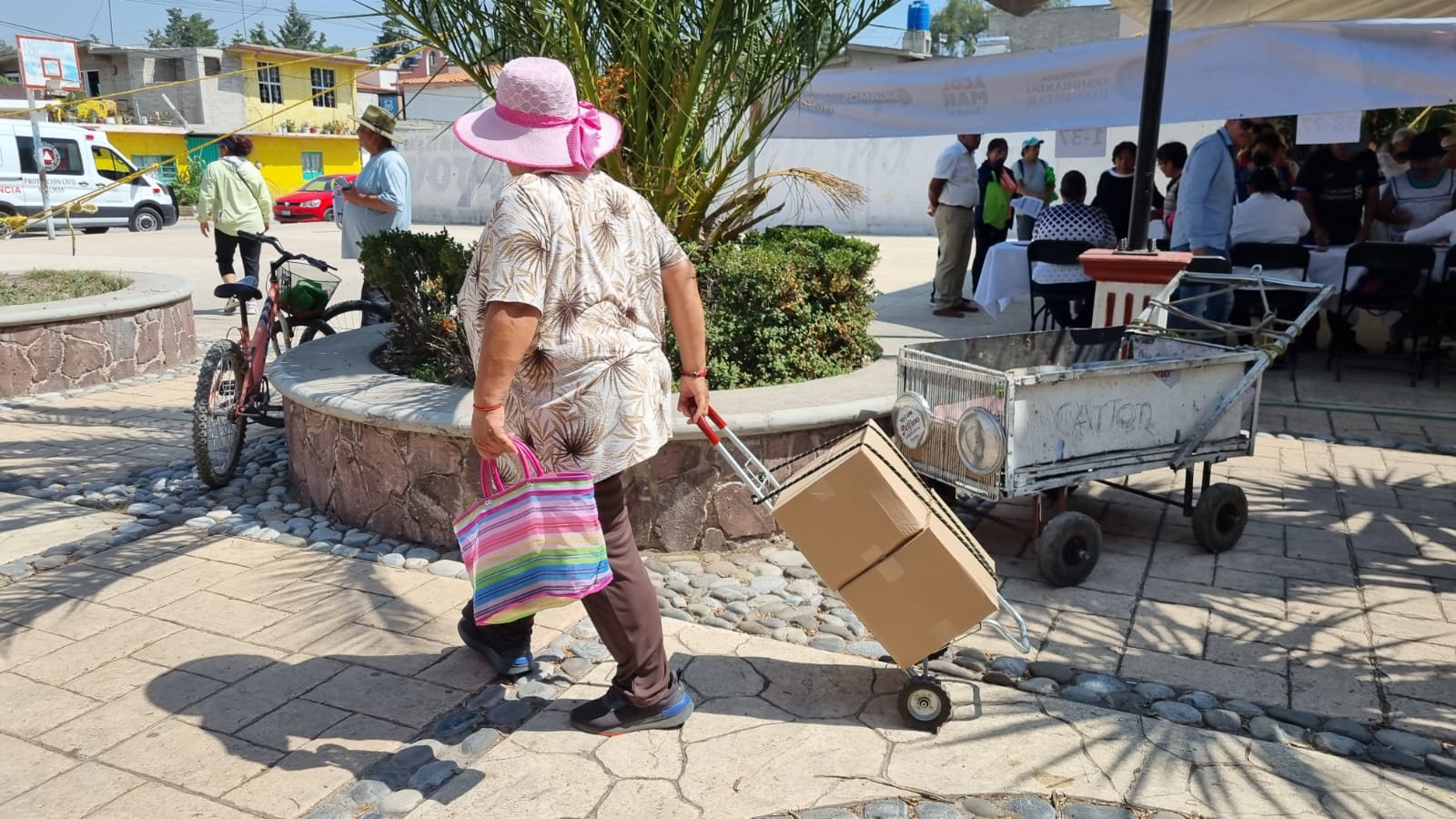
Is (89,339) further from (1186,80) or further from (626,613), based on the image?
(1186,80)

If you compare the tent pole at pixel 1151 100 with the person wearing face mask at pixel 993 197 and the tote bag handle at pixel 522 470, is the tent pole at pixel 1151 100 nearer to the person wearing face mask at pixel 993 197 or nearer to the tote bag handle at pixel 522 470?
the tote bag handle at pixel 522 470

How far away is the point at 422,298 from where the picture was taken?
5.48 m

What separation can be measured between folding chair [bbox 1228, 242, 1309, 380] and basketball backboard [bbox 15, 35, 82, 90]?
14590 millimetres

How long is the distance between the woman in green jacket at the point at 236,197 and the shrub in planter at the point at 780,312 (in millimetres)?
5940

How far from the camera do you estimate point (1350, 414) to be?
689cm

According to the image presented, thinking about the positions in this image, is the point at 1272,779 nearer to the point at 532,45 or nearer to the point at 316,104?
the point at 532,45

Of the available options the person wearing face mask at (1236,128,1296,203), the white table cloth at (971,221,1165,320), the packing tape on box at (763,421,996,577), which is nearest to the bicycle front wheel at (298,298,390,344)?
the packing tape on box at (763,421,996,577)

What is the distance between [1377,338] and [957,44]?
57079mm

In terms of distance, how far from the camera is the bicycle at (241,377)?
5.43 m

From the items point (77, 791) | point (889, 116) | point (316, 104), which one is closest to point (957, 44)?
point (316, 104)

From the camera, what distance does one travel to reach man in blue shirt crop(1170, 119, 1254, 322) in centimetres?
744

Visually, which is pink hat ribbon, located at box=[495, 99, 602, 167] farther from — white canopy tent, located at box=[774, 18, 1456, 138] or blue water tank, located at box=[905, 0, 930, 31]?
blue water tank, located at box=[905, 0, 930, 31]

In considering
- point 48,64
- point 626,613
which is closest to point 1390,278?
point 626,613

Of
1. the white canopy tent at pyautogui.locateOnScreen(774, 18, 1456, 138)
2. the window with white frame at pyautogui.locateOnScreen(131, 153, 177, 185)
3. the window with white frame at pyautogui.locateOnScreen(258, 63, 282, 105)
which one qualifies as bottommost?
the white canopy tent at pyautogui.locateOnScreen(774, 18, 1456, 138)
